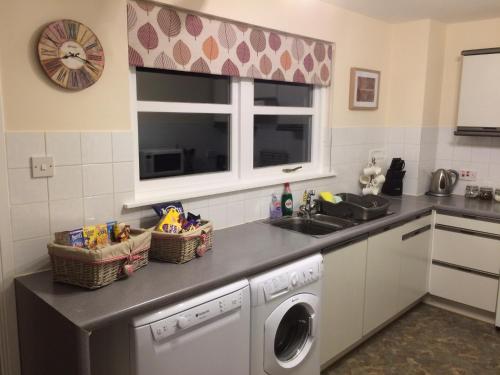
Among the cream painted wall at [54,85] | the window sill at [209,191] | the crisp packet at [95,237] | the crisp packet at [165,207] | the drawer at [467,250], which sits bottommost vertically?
the drawer at [467,250]

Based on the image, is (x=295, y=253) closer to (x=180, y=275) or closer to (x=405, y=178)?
(x=180, y=275)

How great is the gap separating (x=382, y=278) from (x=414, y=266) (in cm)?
47

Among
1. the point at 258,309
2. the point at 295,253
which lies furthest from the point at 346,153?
the point at 258,309

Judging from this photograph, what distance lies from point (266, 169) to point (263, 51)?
2.40ft

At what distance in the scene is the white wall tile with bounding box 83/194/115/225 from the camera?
185 cm

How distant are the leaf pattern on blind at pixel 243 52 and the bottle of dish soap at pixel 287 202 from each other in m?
0.82

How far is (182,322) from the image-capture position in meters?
1.55

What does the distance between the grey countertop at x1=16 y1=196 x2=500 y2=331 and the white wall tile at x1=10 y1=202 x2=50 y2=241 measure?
0.17 metres

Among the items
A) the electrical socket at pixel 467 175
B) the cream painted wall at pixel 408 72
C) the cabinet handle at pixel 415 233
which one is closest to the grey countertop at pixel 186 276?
the cabinet handle at pixel 415 233

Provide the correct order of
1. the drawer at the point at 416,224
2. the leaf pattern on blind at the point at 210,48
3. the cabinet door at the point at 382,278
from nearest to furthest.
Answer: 1. the leaf pattern on blind at the point at 210,48
2. the cabinet door at the point at 382,278
3. the drawer at the point at 416,224

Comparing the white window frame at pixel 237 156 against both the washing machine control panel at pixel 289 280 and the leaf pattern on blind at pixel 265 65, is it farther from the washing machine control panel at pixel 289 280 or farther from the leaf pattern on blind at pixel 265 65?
the washing machine control panel at pixel 289 280

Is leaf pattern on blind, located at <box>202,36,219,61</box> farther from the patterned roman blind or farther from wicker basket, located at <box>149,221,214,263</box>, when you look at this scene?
wicker basket, located at <box>149,221,214,263</box>

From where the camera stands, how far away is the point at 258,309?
187cm

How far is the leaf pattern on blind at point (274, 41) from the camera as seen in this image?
2.54 m
